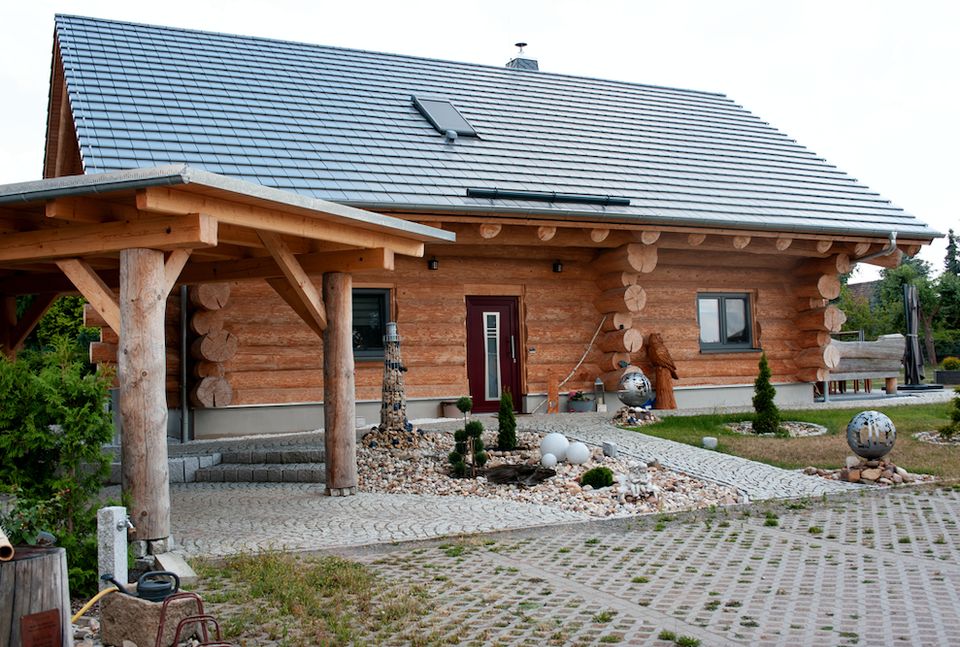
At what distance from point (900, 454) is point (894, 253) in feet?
21.9

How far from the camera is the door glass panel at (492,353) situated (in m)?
13.9

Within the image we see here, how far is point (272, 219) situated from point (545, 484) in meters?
3.84

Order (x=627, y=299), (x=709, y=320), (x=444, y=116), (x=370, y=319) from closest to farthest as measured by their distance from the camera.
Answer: (x=370, y=319), (x=627, y=299), (x=444, y=116), (x=709, y=320)

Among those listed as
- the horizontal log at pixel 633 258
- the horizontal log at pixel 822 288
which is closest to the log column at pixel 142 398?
the horizontal log at pixel 633 258

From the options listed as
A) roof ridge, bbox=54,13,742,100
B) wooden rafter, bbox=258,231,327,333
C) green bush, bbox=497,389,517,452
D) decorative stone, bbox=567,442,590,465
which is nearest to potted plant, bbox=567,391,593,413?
green bush, bbox=497,389,517,452

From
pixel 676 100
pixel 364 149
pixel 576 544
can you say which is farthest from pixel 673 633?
pixel 676 100

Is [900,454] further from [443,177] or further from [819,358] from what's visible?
[443,177]

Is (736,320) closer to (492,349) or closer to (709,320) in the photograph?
(709,320)

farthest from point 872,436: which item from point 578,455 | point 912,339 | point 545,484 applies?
point 912,339

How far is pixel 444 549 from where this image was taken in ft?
20.9

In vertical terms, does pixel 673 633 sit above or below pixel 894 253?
below

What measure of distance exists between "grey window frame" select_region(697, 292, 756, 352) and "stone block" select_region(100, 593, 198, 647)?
39.7 feet

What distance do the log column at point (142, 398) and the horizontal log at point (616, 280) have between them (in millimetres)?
8813

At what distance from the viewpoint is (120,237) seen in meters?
6.33
